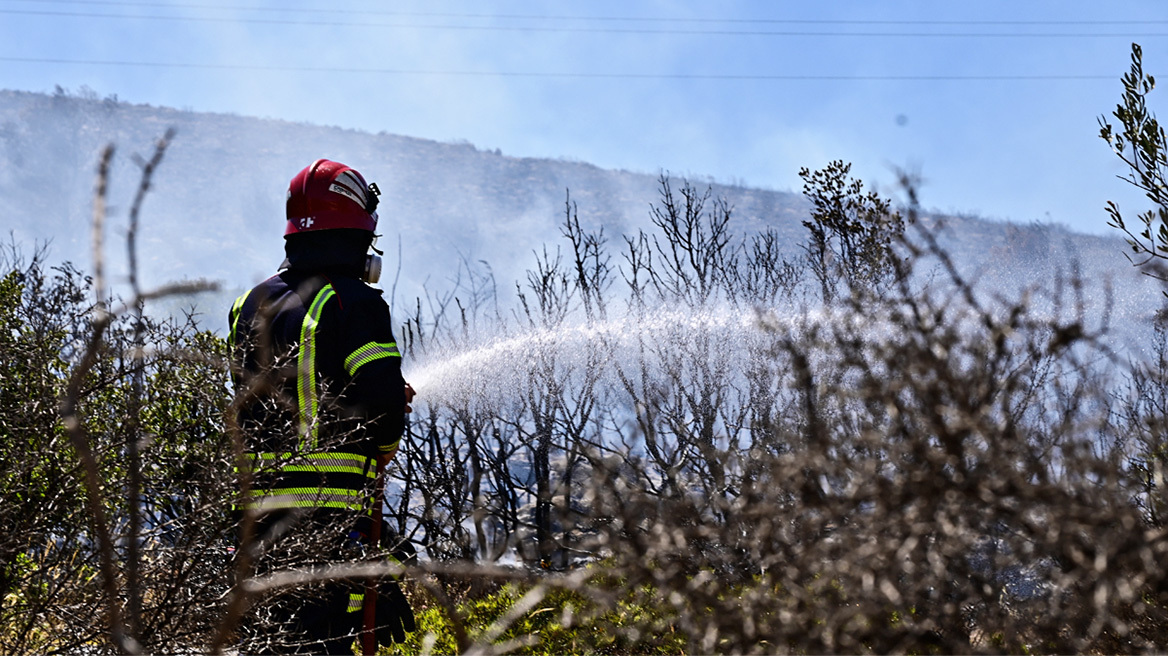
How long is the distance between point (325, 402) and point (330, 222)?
0.99 metres

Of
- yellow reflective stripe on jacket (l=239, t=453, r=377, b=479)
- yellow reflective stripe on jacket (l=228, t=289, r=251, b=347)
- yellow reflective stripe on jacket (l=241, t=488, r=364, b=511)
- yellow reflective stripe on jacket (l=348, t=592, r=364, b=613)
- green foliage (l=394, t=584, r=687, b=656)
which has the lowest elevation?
green foliage (l=394, t=584, r=687, b=656)

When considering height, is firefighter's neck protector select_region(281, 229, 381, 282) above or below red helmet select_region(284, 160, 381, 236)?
below

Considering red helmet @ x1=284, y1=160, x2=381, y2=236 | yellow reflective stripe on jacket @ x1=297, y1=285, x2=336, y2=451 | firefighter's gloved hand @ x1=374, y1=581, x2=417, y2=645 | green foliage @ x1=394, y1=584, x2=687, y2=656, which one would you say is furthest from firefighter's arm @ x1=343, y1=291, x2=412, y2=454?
green foliage @ x1=394, y1=584, x2=687, y2=656

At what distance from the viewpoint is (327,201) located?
13.9 feet

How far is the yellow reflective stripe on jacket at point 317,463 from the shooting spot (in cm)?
328

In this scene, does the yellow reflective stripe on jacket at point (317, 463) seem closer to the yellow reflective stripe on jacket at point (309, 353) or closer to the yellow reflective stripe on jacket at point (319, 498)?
the yellow reflective stripe on jacket at point (319, 498)

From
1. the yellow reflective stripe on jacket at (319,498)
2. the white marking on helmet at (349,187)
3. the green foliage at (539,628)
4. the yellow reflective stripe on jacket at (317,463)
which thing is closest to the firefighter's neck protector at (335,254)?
the white marking on helmet at (349,187)

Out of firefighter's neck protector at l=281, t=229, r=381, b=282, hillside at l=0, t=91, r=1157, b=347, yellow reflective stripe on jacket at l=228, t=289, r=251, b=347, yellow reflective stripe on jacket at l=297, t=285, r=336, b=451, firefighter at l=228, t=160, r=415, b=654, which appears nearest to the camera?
firefighter at l=228, t=160, r=415, b=654

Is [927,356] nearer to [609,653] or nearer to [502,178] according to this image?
[609,653]

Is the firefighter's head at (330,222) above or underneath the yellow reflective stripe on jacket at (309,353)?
above

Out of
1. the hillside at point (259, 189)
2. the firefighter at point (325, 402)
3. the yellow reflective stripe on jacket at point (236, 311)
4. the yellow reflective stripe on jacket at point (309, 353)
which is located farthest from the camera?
the hillside at point (259, 189)

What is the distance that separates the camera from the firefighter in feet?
11.3

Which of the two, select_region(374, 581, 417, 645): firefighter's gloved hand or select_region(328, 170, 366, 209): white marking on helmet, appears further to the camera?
select_region(328, 170, 366, 209): white marking on helmet

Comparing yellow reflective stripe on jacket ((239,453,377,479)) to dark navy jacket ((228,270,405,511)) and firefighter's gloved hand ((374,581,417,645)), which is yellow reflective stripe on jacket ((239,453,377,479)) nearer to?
dark navy jacket ((228,270,405,511))
